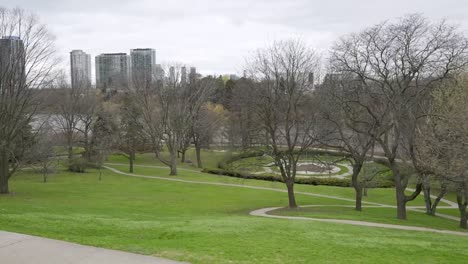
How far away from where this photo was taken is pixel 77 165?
50.2 meters

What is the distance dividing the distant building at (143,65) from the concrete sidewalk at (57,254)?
45.7m

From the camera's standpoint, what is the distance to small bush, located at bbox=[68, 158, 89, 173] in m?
50.0

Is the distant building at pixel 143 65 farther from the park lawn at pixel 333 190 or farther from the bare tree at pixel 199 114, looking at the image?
the park lawn at pixel 333 190

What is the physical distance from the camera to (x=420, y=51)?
21.7 metres

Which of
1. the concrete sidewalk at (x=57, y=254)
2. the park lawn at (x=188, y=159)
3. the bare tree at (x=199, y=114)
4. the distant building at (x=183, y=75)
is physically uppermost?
the distant building at (x=183, y=75)

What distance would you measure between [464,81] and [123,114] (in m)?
41.5

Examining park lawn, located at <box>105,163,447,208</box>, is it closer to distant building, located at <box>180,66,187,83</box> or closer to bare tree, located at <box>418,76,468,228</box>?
distant building, located at <box>180,66,187,83</box>

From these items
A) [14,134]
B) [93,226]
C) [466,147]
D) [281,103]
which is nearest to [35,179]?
[14,134]

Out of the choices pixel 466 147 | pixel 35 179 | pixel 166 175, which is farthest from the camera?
pixel 166 175

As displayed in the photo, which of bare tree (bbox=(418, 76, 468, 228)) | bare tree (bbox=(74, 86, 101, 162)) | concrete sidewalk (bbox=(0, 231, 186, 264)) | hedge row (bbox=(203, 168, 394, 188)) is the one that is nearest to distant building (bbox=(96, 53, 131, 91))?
bare tree (bbox=(74, 86, 101, 162))

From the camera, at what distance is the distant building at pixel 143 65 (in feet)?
179

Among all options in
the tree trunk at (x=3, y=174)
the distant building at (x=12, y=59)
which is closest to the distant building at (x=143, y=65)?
the tree trunk at (x=3, y=174)

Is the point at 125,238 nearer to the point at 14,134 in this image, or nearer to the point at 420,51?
the point at 420,51

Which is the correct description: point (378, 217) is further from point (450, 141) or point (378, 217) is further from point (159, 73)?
point (159, 73)
